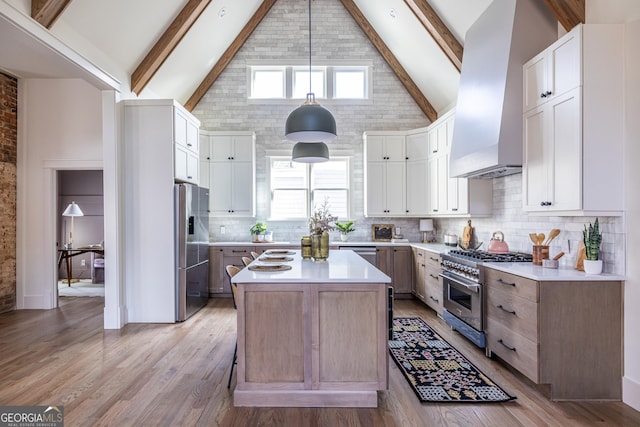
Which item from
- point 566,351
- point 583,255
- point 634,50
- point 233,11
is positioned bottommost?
point 566,351

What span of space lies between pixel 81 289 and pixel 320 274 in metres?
6.02

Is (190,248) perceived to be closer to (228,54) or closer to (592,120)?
(228,54)

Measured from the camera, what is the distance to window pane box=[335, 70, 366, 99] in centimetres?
685

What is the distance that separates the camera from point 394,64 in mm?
6574

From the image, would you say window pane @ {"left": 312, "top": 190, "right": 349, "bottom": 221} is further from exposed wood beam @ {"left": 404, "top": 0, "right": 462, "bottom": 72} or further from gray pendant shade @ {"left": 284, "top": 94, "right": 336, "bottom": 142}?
gray pendant shade @ {"left": 284, "top": 94, "right": 336, "bottom": 142}

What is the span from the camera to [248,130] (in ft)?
22.1

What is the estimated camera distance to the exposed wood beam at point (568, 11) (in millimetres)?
3029

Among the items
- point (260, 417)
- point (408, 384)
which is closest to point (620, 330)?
point (408, 384)

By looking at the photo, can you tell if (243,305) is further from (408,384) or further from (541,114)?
(541,114)

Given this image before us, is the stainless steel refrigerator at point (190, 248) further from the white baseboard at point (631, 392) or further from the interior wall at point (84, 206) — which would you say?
the white baseboard at point (631, 392)

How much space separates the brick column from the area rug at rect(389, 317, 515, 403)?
5275 mm

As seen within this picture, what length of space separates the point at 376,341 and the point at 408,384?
0.63m

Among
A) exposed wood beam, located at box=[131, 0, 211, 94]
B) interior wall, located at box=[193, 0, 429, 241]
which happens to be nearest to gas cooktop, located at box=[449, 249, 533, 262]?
interior wall, located at box=[193, 0, 429, 241]

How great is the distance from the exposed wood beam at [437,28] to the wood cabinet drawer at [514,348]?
10.9 ft
